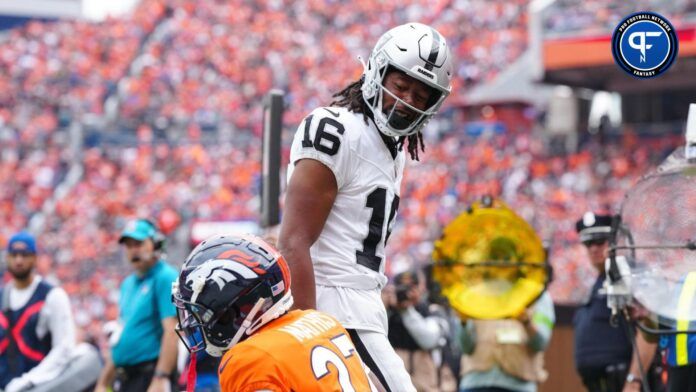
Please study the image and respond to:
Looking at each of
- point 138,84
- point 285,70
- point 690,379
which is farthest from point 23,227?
point 690,379

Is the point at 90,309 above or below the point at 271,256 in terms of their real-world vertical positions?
below

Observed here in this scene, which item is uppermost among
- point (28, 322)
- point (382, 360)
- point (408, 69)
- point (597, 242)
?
point (408, 69)

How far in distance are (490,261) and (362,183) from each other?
2.75 meters

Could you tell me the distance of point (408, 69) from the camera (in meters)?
4.24

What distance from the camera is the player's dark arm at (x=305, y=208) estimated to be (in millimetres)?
4117

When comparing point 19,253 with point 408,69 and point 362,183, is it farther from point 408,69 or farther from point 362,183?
point 408,69

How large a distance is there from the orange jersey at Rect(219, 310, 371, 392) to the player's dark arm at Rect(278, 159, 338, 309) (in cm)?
80

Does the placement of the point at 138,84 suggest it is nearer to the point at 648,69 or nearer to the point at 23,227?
the point at 23,227

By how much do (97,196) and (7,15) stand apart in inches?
258

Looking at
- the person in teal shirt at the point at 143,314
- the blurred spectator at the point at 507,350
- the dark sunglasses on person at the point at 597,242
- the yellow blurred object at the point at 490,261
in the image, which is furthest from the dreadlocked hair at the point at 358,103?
the person in teal shirt at the point at 143,314

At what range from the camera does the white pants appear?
411 cm

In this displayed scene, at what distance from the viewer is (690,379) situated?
567 centimetres

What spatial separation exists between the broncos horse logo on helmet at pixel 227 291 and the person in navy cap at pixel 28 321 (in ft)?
15.4

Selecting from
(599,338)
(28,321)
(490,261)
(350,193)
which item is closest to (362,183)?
(350,193)
